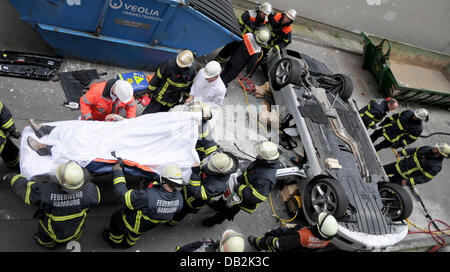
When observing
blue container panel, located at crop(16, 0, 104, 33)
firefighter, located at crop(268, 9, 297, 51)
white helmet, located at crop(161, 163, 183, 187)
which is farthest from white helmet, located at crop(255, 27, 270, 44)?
white helmet, located at crop(161, 163, 183, 187)

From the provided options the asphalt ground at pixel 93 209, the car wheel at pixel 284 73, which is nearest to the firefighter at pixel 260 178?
the asphalt ground at pixel 93 209

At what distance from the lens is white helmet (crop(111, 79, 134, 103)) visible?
425 centimetres

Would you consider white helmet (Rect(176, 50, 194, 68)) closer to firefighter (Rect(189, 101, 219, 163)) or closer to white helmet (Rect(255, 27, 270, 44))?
firefighter (Rect(189, 101, 219, 163))

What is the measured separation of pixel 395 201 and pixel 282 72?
327cm

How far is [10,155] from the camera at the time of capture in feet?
13.6

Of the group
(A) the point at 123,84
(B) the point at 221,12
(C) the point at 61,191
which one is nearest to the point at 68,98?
(A) the point at 123,84

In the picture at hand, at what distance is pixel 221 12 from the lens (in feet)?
21.0

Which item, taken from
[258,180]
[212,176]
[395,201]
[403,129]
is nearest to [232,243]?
[212,176]

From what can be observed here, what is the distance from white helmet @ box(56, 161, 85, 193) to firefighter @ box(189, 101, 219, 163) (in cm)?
172

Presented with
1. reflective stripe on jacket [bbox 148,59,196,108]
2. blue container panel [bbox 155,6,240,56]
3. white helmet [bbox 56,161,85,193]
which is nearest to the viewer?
white helmet [bbox 56,161,85,193]

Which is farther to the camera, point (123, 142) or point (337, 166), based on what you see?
point (337, 166)

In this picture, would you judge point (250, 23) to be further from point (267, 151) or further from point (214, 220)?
point (214, 220)

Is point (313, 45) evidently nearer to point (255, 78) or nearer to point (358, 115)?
point (255, 78)

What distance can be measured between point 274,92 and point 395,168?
294cm
